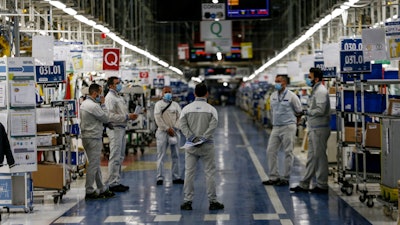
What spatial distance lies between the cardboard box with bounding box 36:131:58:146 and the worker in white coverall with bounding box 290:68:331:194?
165 inches

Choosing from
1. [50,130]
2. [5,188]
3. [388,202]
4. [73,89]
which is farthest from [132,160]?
[388,202]

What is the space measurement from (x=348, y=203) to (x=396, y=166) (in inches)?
70.5

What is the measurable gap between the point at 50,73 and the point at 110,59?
20.2ft

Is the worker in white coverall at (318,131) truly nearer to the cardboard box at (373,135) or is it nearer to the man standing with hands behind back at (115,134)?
the cardboard box at (373,135)

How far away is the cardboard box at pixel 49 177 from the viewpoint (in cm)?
1357

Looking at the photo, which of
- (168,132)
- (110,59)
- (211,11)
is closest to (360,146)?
(168,132)

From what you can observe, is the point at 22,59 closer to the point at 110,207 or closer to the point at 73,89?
the point at 110,207

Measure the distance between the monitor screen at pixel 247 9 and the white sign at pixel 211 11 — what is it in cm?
33

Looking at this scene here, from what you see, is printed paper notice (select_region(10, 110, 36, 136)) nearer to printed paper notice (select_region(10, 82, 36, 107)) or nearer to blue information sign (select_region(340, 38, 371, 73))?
printed paper notice (select_region(10, 82, 36, 107))

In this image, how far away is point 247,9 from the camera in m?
28.3

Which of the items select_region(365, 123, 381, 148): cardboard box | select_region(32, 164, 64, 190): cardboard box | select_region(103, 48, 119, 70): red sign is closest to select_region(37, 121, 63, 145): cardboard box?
select_region(32, 164, 64, 190): cardboard box

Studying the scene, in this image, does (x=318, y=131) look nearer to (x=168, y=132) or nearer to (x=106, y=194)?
(x=168, y=132)

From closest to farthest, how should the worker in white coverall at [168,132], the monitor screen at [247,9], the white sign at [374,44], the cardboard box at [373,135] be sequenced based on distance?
the white sign at [374,44] < the cardboard box at [373,135] < the worker in white coverall at [168,132] < the monitor screen at [247,9]

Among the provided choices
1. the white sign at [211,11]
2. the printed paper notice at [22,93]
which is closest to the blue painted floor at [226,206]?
the printed paper notice at [22,93]
